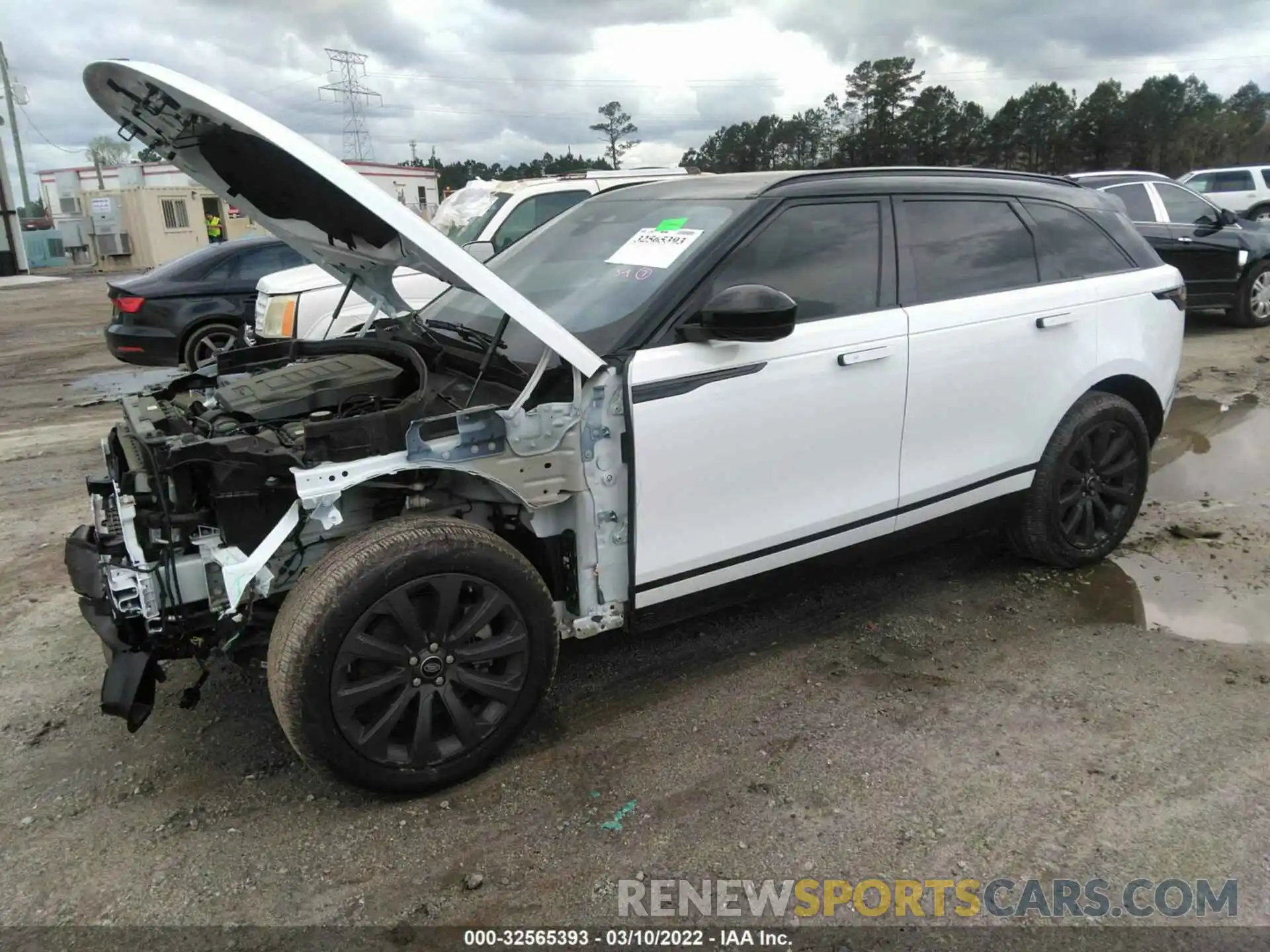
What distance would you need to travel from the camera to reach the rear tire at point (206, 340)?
958 cm

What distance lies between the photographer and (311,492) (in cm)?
255

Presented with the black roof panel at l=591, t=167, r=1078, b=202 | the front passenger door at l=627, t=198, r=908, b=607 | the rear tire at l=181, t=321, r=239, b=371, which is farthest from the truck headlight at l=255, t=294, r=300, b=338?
the front passenger door at l=627, t=198, r=908, b=607

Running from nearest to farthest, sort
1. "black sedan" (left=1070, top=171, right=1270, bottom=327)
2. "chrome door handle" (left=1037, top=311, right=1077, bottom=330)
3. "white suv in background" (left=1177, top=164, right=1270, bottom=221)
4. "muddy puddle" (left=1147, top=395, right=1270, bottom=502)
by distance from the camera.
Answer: "chrome door handle" (left=1037, top=311, right=1077, bottom=330) < "muddy puddle" (left=1147, top=395, right=1270, bottom=502) < "black sedan" (left=1070, top=171, right=1270, bottom=327) < "white suv in background" (left=1177, top=164, right=1270, bottom=221)

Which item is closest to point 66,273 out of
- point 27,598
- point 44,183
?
point 44,183

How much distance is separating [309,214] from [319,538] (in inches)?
45.8

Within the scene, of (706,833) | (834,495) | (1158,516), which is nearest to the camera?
(706,833)

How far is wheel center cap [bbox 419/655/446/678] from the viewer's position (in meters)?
2.72

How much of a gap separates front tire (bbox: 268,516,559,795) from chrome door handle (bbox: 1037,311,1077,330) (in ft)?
8.11

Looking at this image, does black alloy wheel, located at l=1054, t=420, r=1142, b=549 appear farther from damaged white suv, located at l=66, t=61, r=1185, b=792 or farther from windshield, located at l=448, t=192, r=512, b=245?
windshield, located at l=448, t=192, r=512, b=245

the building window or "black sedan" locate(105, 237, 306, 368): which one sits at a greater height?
the building window

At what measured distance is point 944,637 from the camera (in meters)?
3.83

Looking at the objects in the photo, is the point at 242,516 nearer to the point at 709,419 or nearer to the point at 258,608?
the point at 258,608

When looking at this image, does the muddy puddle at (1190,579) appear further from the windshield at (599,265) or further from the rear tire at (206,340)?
the rear tire at (206,340)

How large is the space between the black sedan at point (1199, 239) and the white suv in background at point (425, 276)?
544 centimetres
